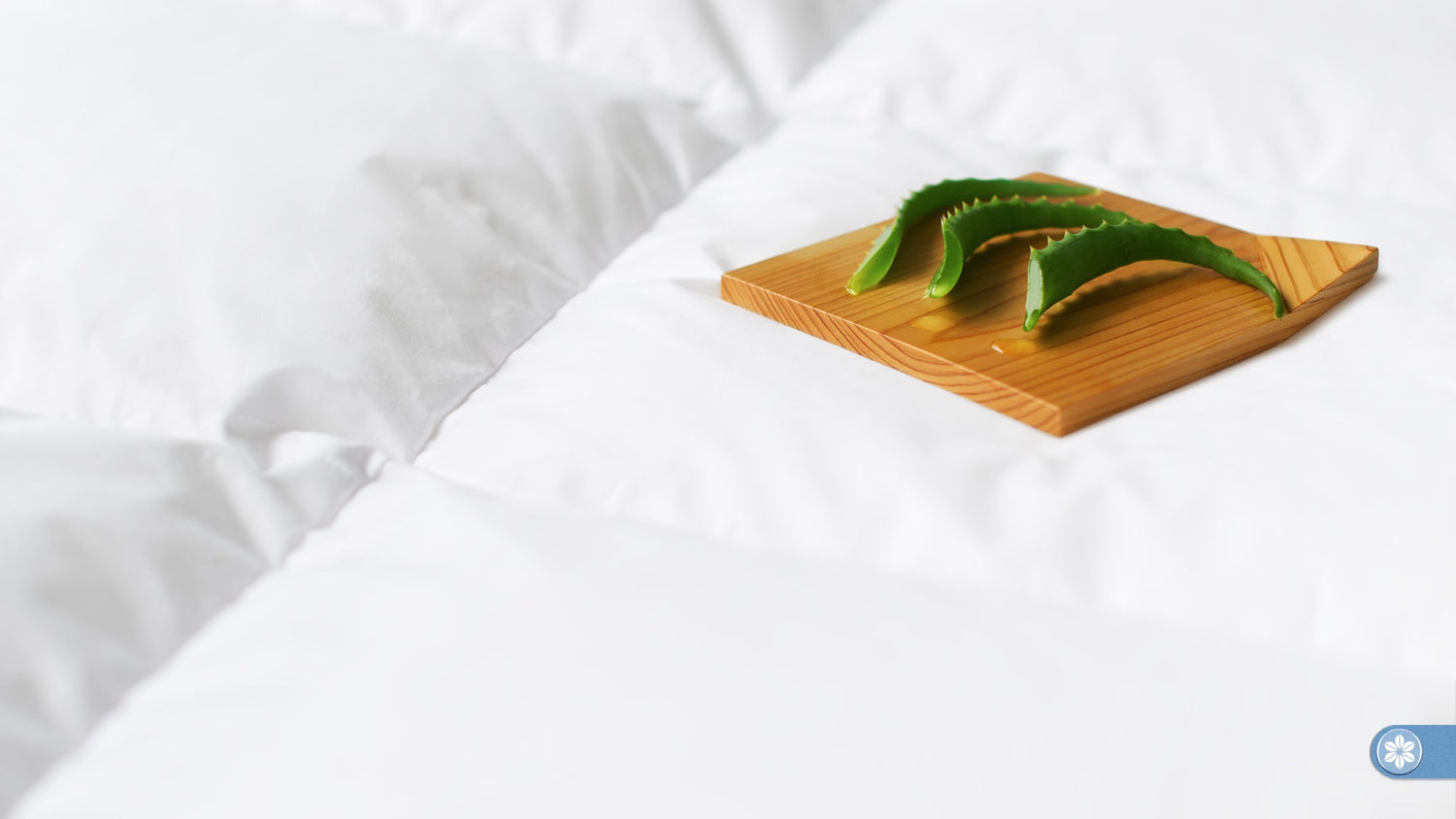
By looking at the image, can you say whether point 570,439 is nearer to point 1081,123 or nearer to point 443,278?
point 443,278

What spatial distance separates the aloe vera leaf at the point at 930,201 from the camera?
2.33 ft

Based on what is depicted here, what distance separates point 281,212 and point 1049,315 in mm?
422

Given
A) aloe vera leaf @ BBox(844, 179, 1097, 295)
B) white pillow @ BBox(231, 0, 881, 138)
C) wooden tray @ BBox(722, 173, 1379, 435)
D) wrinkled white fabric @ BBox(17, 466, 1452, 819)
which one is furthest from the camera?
white pillow @ BBox(231, 0, 881, 138)

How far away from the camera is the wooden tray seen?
0.60m

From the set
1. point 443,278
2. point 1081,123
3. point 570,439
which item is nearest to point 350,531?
point 570,439

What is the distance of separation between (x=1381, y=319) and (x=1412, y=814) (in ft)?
1.27

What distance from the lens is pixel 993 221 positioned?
73 cm

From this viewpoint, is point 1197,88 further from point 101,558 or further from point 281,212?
point 101,558

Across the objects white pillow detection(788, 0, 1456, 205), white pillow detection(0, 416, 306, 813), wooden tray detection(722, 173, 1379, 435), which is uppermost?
white pillow detection(788, 0, 1456, 205)

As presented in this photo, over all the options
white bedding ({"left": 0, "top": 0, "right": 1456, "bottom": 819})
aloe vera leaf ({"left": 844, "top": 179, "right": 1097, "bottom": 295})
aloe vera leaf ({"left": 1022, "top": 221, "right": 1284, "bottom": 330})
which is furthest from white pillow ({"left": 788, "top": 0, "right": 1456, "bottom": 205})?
aloe vera leaf ({"left": 1022, "top": 221, "right": 1284, "bottom": 330})

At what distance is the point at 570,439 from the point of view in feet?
1.88

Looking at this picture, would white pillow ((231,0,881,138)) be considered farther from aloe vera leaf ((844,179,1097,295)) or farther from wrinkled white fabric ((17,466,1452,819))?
wrinkled white fabric ((17,466,1452,819))

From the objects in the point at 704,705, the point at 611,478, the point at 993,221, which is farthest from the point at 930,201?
the point at 704,705

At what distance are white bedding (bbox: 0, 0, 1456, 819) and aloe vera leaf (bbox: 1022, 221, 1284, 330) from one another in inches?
2.1
